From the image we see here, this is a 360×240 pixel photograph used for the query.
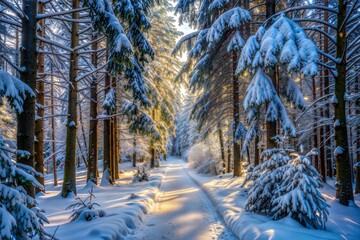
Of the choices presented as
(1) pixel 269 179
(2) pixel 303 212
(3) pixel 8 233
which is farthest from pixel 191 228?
(3) pixel 8 233

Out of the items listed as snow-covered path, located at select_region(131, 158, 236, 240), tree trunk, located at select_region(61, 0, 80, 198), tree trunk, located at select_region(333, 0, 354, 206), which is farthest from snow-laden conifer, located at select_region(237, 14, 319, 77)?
tree trunk, located at select_region(61, 0, 80, 198)

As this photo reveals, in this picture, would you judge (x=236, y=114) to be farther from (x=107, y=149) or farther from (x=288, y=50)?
(x=288, y=50)

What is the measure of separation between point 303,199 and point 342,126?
2774 mm

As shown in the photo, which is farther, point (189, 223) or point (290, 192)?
point (189, 223)

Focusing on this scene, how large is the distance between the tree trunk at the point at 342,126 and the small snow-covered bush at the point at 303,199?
4.38 feet

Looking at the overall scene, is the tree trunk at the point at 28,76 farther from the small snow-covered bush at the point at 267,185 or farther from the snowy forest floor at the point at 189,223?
the small snow-covered bush at the point at 267,185

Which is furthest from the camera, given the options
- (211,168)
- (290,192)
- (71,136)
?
(211,168)

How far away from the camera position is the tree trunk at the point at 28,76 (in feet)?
15.7

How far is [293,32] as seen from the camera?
6.45 meters

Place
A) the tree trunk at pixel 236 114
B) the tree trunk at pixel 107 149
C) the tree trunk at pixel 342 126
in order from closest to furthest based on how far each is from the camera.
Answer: the tree trunk at pixel 342 126, the tree trunk at pixel 107 149, the tree trunk at pixel 236 114

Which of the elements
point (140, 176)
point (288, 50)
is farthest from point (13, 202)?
point (140, 176)

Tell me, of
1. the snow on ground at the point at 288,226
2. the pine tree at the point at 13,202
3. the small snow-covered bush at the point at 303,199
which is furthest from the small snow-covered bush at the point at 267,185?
the pine tree at the point at 13,202

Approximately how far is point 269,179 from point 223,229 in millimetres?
1739

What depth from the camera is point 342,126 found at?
679 cm
